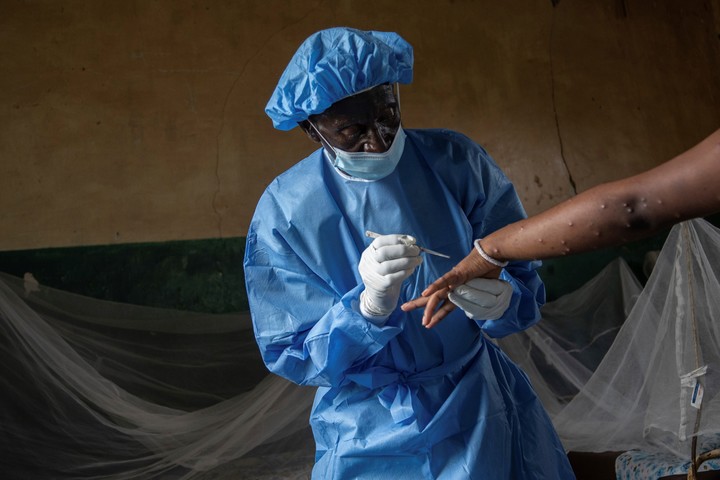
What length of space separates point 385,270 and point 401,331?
189 mm

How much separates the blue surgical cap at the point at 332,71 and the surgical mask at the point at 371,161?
0.28 feet

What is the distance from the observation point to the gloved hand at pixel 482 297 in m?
1.33

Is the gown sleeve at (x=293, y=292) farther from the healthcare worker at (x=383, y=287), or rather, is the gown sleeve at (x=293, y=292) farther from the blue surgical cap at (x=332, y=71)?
the blue surgical cap at (x=332, y=71)

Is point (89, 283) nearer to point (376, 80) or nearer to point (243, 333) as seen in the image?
point (243, 333)

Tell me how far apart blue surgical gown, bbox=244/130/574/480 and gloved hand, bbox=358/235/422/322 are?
0.04 meters

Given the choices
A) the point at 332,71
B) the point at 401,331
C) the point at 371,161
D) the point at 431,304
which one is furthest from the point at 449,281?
the point at 332,71

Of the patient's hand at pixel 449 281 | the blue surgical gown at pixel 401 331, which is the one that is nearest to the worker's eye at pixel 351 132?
the blue surgical gown at pixel 401 331

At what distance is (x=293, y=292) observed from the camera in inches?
59.3

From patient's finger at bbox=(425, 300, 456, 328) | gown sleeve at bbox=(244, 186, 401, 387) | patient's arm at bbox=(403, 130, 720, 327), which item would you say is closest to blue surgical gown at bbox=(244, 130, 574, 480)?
gown sleeve at bbox=(244, 186, 401, 387)

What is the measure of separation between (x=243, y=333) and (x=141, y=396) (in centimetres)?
53

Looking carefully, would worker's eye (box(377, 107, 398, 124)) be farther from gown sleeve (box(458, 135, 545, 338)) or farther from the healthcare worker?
gown sleeve (box(458, 135, 545, 338))

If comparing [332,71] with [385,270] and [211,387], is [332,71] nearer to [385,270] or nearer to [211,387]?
[385,270]

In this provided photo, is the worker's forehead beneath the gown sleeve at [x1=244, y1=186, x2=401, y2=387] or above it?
above

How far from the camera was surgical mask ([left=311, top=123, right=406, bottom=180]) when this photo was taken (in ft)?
4.80
